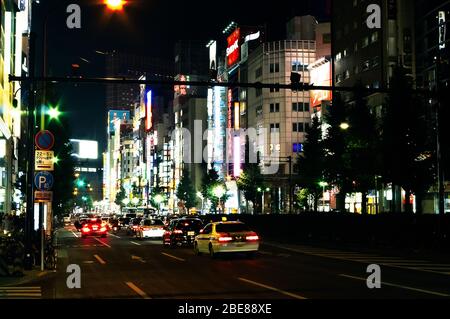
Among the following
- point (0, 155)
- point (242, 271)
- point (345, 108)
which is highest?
point (345, 108)

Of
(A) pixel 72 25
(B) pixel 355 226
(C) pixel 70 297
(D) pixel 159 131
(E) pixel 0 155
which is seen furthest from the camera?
(D) pixel 159 131

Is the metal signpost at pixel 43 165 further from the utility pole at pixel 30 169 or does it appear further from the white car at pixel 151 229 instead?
the white car at pixel 151 229

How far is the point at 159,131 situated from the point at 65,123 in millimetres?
116913

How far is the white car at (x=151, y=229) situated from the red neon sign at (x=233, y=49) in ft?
244

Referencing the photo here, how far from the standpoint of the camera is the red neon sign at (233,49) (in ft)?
396

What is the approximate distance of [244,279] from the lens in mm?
19250

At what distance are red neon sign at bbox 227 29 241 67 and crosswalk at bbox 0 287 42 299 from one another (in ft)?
344

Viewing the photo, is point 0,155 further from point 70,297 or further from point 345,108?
point 70,297

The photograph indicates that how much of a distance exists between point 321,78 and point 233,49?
35380 millimetres

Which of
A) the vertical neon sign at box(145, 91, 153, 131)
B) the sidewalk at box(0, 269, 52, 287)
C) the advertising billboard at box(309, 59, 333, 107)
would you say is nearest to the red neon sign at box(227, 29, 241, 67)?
the advertising billboard at box(309, 59, 333, 107)

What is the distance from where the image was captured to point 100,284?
1862 cm

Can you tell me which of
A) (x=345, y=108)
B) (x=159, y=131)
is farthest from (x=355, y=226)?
(x=159, y=131)

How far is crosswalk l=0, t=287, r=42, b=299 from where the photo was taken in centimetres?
1573
